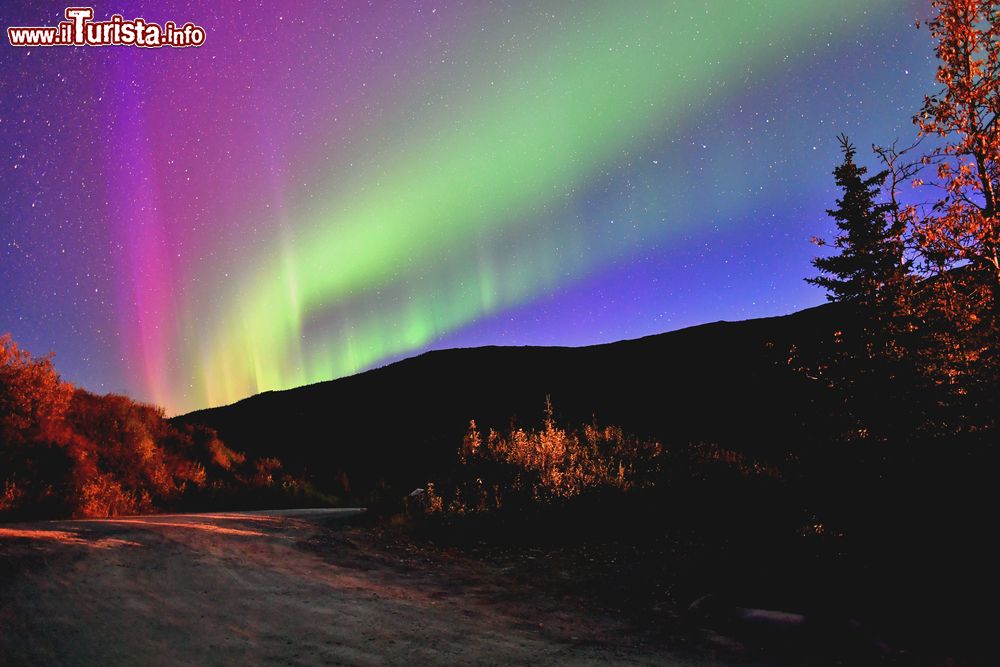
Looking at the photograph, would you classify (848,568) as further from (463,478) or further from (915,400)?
(463,478)

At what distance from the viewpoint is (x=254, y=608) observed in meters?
6.08

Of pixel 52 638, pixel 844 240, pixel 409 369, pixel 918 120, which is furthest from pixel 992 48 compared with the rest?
pixel 409 369

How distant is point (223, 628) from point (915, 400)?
11.3 meters

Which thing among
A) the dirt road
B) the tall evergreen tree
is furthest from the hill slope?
the dirt road

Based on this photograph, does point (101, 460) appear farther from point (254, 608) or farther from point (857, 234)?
point (857, 234)

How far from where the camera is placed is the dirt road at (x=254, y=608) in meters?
4.89

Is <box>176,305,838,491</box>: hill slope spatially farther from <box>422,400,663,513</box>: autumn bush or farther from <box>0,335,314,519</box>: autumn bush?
<box>422,400,663,513</box>: autumn bush

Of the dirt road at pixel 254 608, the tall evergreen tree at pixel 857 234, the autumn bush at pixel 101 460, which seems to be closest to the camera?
the dirt road at pixel 254 608

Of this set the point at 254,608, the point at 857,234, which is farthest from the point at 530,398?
the point at 254,608

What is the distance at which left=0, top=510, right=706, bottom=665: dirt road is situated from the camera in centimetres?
489

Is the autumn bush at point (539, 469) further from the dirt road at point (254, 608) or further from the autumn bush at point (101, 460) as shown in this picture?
the autumn bush at point (101, 460)

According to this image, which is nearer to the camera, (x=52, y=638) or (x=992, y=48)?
(x=52, y=638)

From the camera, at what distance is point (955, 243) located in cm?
927

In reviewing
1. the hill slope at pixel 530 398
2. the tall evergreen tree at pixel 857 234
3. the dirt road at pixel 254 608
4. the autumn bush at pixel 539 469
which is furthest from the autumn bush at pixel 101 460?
the tall evergreen tree at pixel 857 234
